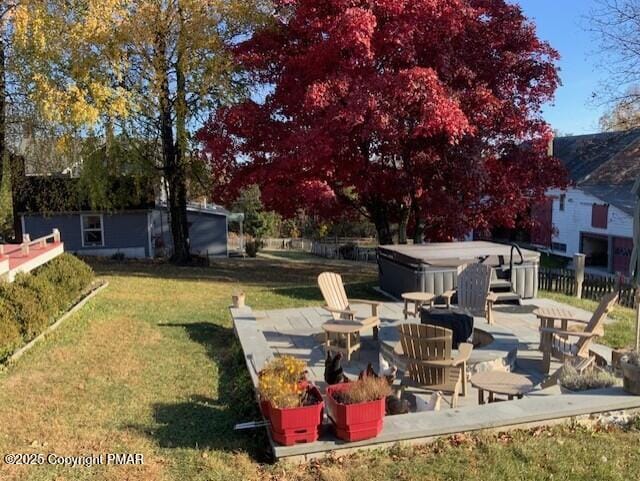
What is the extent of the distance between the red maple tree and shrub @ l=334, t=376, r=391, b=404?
8.19m

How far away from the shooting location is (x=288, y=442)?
13.0 feet

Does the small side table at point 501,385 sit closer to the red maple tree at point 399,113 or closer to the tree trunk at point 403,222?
the red maple tree at point 399,113

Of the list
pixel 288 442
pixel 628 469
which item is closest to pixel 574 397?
pixel 628 469

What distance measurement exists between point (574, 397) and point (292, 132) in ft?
31.6

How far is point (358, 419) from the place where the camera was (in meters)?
3.98

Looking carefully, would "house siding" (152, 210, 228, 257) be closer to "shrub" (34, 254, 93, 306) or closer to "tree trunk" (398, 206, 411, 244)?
"tree trunk" (398, 206, 411, 244)

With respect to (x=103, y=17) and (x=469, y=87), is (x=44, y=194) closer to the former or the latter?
(x=103, y=17)

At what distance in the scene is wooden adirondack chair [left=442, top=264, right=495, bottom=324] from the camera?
28.6ft

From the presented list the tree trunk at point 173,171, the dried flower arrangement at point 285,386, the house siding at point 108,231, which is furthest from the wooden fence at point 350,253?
the dried flower arrangement at point 285,386

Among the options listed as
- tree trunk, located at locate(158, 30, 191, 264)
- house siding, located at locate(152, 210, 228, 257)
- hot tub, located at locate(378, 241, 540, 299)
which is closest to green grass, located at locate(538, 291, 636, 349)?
hot tub, located at locate(378, 241, 540, 299)

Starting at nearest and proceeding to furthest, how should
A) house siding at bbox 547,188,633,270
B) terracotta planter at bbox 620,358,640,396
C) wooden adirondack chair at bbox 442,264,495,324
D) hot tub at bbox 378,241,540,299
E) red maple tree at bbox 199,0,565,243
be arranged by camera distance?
terracotta planter at bbox 620,358,640,396 < wooden adirondack chair at bbox 442,264,495,324 < hot tub at bbox 378,241,540,299 < red maple tree at bbox 199,0,565,243 < house siding at bbox 547,188,633,270

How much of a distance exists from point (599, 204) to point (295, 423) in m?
26.5

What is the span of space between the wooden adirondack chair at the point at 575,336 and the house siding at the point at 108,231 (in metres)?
21.1

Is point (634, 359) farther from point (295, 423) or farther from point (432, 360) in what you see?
point (295, 423)
